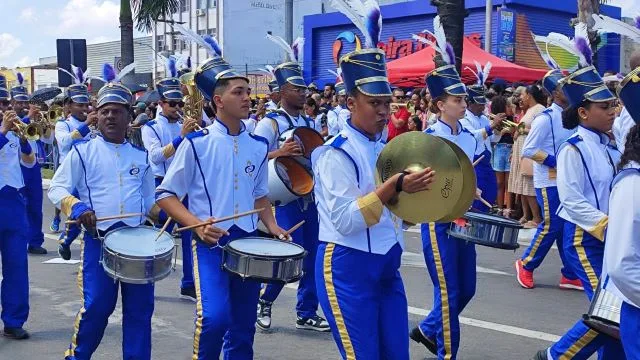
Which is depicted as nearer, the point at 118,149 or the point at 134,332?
the point at 134,332

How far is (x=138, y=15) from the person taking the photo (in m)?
27.1

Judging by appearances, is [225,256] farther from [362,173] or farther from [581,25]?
[581,25]

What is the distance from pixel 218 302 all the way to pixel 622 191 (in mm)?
2280

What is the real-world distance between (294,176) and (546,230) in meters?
3.17

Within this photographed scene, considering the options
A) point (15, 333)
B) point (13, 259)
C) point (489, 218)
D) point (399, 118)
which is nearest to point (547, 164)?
point (489, 218)

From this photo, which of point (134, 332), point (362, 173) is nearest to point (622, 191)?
point (362, 173)

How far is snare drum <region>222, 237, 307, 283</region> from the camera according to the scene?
481 centimetres

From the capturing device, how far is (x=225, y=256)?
16.4ft

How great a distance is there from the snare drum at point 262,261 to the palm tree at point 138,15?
21.1 metres

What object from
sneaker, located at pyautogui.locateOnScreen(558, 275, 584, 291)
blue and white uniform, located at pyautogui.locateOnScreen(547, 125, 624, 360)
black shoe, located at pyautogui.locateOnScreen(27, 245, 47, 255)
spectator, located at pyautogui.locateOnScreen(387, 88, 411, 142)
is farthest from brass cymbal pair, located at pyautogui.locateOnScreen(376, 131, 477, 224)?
spectator, located at pyautogui.locateOnScreen(387, 88, 411, 142)

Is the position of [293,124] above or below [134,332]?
above

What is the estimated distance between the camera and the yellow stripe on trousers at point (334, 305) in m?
4.34

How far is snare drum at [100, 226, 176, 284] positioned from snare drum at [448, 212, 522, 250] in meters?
1.94

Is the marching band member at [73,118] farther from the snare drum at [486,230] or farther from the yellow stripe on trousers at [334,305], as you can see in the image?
the yellow stripe on trousers at [334,305]
